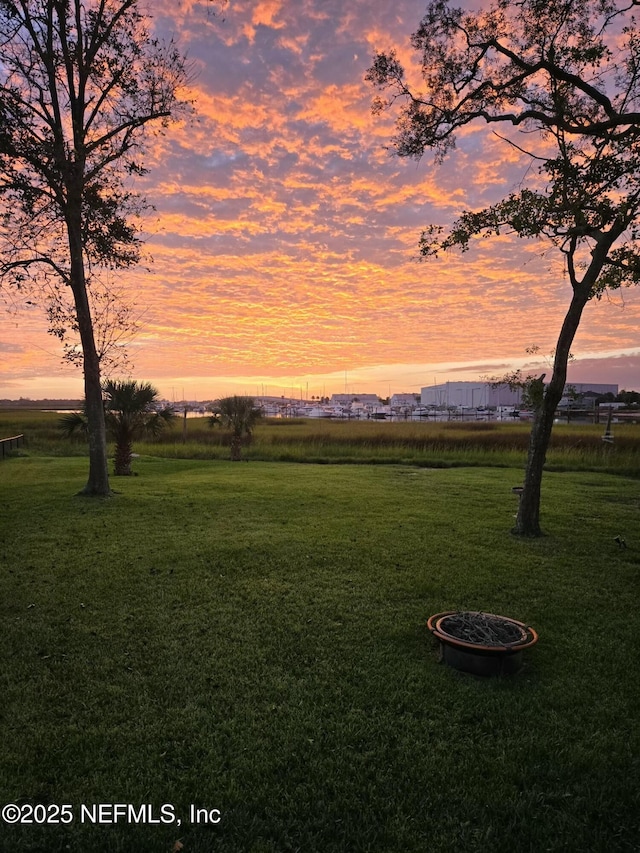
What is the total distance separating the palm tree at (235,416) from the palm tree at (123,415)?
4529 millimetres

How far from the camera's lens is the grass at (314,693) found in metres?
2.16

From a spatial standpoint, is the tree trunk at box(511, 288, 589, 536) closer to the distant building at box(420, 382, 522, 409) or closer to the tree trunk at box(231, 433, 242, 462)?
the tree trunk at box(231, 433, 242, 462)

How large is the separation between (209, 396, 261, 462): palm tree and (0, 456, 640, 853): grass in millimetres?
10900

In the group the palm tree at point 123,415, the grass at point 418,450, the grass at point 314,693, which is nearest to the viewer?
the grass at point 314,693

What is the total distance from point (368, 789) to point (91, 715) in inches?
64.3

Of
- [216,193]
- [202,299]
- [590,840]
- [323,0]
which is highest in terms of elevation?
[323,0]

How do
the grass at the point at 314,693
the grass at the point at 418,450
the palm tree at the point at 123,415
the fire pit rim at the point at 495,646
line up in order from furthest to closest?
the grass at the point at 418,450 < the palm tree at the point at 123,415 < the fire pit rim at the point at 495,646 < the grass at the point at 314,693

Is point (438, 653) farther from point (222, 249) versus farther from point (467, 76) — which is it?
point (222, 249)

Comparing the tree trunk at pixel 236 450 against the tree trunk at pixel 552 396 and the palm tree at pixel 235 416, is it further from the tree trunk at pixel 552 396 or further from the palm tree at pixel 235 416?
the tree trunk at pixel 552 396

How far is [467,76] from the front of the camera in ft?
23.6

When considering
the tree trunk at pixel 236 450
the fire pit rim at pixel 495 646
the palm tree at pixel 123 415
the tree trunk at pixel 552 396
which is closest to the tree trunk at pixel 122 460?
the palm tree at pixel 123 415

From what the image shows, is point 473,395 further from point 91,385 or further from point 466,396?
point 91,385

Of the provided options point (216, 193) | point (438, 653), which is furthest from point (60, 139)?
point (438, 653)

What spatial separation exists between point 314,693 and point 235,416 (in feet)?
49.7
